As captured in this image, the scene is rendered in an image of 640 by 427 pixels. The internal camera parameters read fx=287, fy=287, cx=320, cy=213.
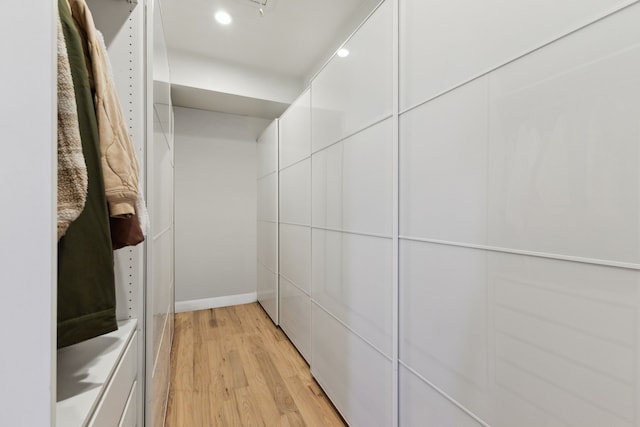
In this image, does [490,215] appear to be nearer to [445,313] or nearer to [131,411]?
[445,313]

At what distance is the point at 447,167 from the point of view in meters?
1.01

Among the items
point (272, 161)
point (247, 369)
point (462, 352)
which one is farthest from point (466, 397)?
point (272, 161)

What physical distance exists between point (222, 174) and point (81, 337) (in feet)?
10.5

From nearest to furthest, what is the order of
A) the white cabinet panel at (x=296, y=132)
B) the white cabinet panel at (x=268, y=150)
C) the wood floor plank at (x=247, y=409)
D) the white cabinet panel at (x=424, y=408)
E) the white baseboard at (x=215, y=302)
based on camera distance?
the white cabinet panel at (x=424, y=408) → the wood floor plank at (x=247, y=409) → the white cabinet panel at (x=296, y=132) → the white cabinet panel at (x=268, y=150) → the white baseboard at (x=215, y=302)

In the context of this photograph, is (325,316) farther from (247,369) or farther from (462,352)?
(462,352)

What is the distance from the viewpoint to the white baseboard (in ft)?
11.2

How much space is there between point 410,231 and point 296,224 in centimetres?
141

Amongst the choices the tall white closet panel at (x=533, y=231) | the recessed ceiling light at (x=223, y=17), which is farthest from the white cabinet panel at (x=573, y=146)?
the recessed ceiling light at (x=223, y=17)

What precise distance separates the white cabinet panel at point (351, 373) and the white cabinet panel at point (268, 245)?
1.07m

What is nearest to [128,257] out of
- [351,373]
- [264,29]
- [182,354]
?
[351,373]

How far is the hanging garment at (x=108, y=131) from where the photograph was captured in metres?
0.64

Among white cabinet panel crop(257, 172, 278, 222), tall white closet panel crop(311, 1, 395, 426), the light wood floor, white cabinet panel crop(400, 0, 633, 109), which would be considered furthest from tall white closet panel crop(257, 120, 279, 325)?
white cabinet panel crop(400, 0, 633, 109)

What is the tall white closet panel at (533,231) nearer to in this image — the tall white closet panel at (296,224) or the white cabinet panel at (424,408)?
the white cabinet panel at (424,408)

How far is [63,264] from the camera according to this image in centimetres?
56
